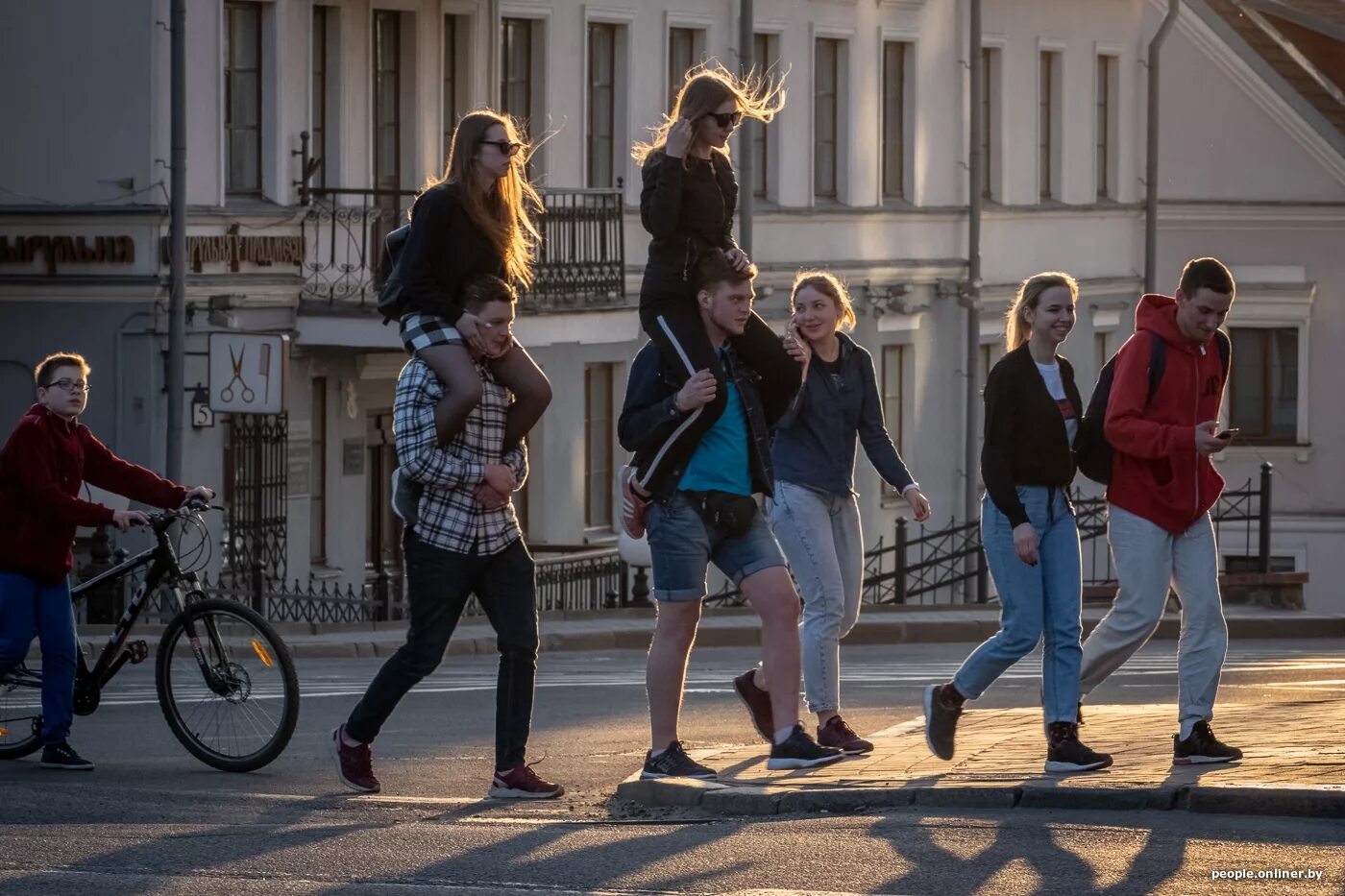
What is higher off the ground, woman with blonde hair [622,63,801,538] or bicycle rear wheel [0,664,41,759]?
woman with blonde hair [622,63,801,538]

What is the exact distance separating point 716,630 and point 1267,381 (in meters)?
23.2

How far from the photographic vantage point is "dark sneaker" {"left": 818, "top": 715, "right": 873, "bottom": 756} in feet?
37.8

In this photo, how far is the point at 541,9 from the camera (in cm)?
3262

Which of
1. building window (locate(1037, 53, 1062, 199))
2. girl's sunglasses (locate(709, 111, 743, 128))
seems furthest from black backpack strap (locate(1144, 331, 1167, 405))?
building window (locate(1037, 53, 1062, 199))

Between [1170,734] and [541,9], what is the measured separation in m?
21.8

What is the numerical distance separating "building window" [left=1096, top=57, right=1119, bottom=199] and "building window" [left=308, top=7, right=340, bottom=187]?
59.4 ft

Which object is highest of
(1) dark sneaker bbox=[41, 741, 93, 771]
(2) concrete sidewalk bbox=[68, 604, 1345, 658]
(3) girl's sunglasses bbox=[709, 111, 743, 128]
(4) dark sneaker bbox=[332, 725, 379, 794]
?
(3) girl's sunglasses bbox=[709, 111, 743, 128]

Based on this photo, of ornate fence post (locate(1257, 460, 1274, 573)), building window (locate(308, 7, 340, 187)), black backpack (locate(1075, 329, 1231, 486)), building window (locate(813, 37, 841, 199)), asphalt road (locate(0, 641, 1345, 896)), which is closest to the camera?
asphalt road (locate(0, 641, 1345, 896))

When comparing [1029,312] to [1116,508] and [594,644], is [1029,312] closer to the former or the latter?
[1116,508]

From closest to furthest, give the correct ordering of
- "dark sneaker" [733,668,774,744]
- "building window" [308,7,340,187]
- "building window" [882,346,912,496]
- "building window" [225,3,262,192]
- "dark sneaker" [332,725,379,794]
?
"dark sneaker" [332,725,379,794] → "dark sneaker" [733,668,774,744] → "building window" [225,3,262,192] → "building window" [308,7,340,187] → "building window" [882,346,912,496]

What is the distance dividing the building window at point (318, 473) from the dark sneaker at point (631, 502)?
1920 cm

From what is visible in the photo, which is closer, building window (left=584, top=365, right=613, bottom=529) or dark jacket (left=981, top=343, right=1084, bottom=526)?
dark jacket (left=981, top=343, right=1084, bottom=526)

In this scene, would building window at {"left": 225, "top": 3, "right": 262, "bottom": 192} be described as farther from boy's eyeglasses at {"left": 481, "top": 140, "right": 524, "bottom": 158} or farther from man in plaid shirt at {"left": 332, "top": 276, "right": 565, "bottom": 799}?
man in plaid shirt at {"left": 332, "top": 276, "right": 565, "bottom": 799}

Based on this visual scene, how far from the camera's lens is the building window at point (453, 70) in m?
31.4
